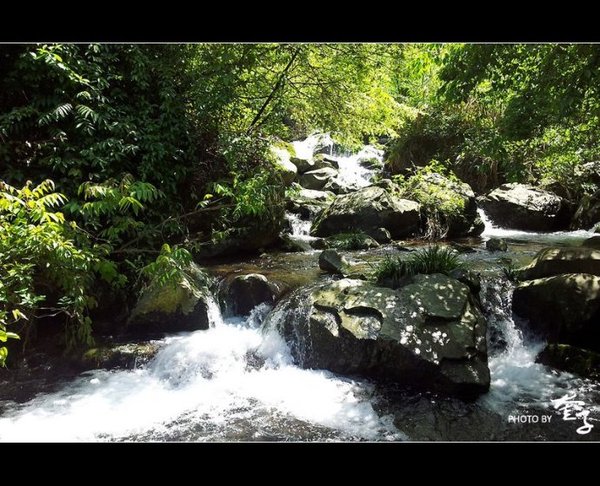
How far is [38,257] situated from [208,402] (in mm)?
1803

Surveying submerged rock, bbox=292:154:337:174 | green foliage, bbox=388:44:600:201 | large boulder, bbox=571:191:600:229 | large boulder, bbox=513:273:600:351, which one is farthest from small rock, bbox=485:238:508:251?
submerged rock, bbox=292:154:337:174

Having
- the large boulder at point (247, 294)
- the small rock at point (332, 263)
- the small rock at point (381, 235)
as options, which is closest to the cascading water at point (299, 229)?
the small rock at point (381, 235)

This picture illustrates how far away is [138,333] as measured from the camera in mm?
4520

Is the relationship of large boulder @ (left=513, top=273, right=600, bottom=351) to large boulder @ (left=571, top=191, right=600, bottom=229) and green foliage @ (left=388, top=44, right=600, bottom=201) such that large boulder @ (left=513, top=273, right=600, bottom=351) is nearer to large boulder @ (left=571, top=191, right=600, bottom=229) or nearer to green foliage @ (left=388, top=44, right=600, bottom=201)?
green foliage @ (left=388, top=44, right=600, bottom=201)

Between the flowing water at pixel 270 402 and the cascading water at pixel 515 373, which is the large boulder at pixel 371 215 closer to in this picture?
the cascading water at pixel 515 373

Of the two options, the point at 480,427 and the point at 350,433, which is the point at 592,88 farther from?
the point at 350,433

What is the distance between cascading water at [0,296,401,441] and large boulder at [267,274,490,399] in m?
0.25

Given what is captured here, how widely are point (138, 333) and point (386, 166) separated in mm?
10043

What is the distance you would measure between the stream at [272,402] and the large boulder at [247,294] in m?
0.37

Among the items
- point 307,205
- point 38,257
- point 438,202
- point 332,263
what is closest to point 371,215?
point 438,202

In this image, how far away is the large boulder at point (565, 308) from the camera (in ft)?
12.6

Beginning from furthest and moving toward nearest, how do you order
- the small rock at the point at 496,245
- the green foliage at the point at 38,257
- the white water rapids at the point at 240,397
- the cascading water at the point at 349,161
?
the cascading water at the point at 349,161, the small rock at the point at 496,245, the white water rapids at the point at 240,397, the green foliage at the point at 38,257

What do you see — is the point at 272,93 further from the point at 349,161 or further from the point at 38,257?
the point at 349,161
